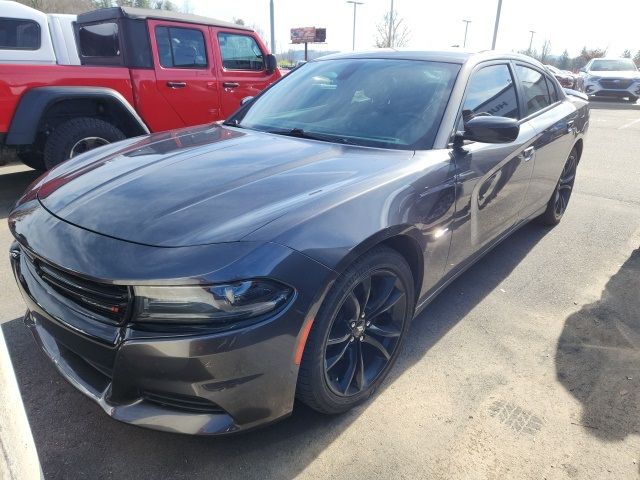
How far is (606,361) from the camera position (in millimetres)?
2650

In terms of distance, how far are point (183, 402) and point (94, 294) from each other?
→ 0.50m

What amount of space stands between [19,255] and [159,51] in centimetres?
419

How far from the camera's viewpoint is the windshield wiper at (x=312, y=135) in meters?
2.64

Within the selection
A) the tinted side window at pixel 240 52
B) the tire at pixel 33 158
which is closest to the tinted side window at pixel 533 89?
the tinted side window at pixel 240 52

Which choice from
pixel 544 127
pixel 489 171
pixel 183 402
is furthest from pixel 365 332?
pixel 544 127

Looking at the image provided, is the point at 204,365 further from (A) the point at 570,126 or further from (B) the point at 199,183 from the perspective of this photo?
(A) the point at 570,126

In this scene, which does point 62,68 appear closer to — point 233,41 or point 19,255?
point 233,41

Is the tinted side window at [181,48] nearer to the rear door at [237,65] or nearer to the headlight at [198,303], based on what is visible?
the rear door at [237,65]

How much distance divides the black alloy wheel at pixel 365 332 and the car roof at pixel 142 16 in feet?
16.2

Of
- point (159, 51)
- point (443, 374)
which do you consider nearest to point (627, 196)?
point (443, 374)

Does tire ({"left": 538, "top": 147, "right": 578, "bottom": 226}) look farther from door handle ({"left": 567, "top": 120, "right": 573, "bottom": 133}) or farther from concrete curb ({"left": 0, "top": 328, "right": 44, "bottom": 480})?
concrete curb ({"left": 0, "top": 328, "right": 44, "bottom": 480})

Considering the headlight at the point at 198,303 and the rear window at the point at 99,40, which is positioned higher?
the rear window at the point at 99,40

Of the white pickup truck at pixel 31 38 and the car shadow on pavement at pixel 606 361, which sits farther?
the white pickup truck at pixel 31 38

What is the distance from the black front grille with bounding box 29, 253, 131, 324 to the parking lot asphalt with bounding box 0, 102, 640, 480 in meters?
0.65
